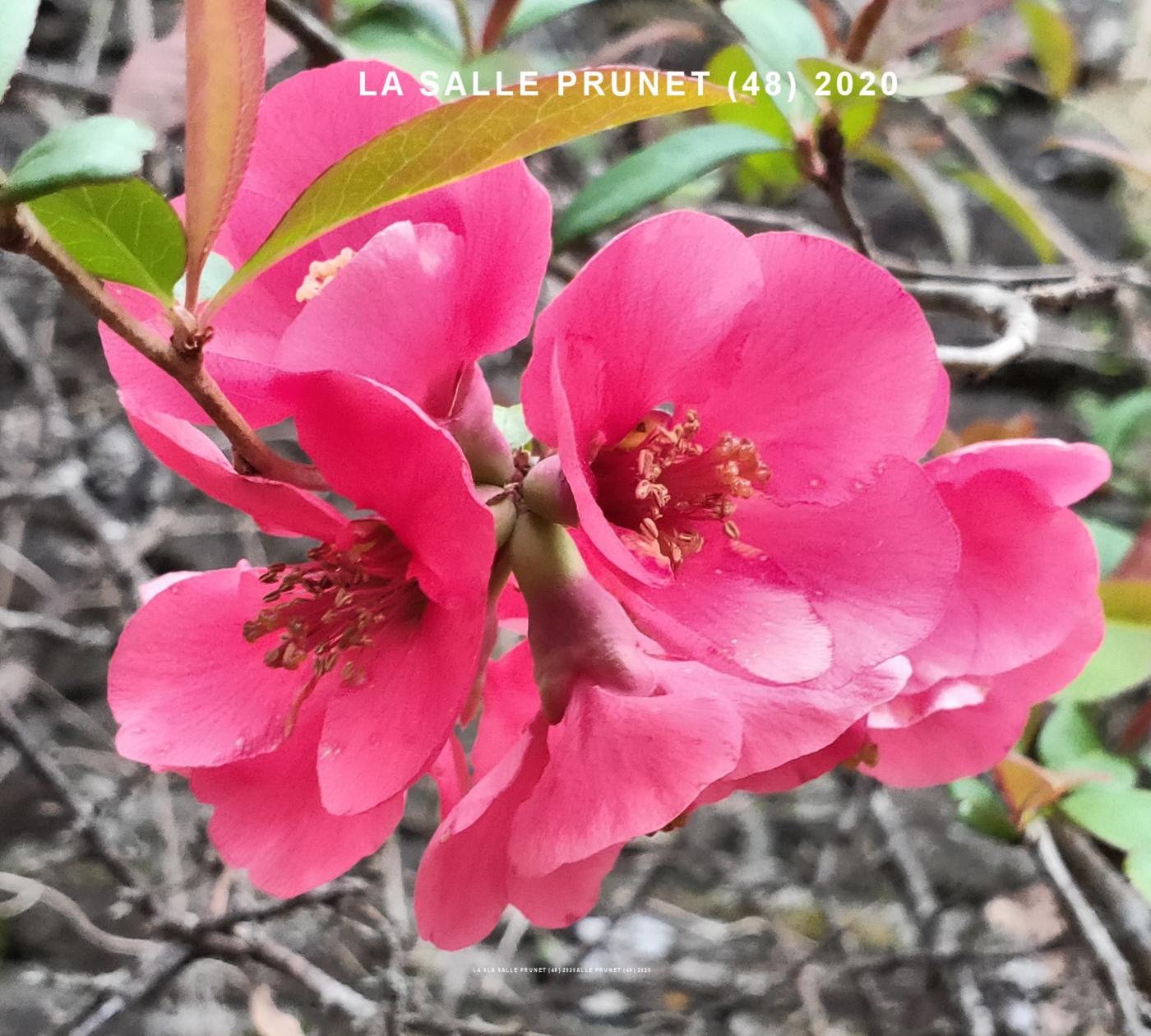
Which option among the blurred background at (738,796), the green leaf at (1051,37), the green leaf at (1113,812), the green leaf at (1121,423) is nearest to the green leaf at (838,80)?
the blurred background at (738,796)

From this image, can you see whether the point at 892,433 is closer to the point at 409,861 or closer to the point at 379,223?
the point at 379,223

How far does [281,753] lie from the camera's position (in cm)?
44

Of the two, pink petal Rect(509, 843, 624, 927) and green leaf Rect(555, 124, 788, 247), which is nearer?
pink petal Rect(509, 843, 624, 927)

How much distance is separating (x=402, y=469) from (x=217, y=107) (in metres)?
0.14

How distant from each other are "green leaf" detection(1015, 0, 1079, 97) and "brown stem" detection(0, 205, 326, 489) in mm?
1345

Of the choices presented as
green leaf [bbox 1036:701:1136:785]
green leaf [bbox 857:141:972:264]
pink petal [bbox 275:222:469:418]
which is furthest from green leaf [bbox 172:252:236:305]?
green leaf [bbox 857:141:972:264]

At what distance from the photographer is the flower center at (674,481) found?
409 mm

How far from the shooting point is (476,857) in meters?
0.43

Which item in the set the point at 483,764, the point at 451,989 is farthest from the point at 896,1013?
the point at 483,764

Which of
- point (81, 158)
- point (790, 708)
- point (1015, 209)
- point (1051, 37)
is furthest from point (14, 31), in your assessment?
point (1051, 37)

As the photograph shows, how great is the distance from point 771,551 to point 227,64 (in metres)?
0.29

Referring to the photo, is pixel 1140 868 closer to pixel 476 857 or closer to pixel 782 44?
pixel 476 857

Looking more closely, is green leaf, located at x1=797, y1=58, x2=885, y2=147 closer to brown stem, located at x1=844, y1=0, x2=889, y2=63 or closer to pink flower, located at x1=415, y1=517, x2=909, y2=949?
brown stem, located at x1=844, y1=0, x2=889, y2=63

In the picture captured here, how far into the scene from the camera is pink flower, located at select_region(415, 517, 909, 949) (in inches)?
14.2
